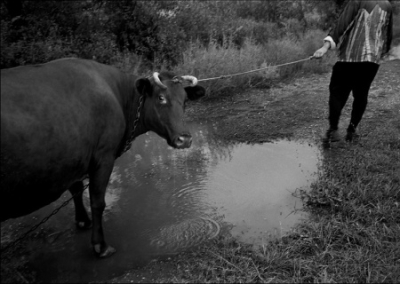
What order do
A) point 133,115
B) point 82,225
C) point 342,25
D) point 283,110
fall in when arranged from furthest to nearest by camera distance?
point 283,110 → point 342,25 → point 82,225 → point 133,115

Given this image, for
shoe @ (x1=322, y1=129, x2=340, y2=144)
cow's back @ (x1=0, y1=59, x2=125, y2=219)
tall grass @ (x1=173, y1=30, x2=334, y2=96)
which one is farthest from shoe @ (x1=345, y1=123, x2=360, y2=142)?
cow's back @ (x1=0, y1=59, x2=125, y2=219)

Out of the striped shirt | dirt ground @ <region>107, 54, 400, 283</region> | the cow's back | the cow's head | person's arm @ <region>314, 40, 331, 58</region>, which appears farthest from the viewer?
dirt ground @ <region>107, 54, 400, 283</region>

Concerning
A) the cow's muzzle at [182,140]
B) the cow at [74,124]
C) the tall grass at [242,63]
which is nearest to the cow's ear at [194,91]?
the cow at [74,124]

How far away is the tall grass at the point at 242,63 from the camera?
8.48m

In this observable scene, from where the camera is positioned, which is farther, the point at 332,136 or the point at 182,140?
the point at 332,136

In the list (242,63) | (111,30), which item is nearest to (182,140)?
(242,63)

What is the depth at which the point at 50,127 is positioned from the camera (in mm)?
3158

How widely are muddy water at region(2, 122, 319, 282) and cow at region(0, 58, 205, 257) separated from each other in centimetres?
27

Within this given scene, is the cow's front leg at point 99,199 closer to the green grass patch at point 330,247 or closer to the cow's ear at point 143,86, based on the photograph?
the green grass patch at point 330,247

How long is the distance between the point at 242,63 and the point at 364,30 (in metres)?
3.80

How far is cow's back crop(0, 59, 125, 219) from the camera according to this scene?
2.99 metres

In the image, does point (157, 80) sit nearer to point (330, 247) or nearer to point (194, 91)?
point (194, 91)

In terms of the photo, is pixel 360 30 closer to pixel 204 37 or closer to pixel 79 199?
pixel 79 199

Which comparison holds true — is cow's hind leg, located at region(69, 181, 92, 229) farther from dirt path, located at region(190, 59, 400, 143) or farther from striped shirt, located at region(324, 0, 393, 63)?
striped shirt, located at region(324, 0, 393, 63)
